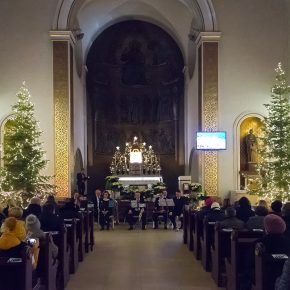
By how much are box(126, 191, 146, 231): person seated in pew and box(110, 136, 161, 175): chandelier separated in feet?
19.0

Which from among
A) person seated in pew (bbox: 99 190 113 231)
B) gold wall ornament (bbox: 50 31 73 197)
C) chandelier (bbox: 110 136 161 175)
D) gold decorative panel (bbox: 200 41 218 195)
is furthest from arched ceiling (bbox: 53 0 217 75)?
person seated in pew (bbox: 99 190 113 231)

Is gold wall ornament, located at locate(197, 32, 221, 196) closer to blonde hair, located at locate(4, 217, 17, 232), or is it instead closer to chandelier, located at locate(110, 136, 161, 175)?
chandelier, located at locate(110, 136, 161, 175)

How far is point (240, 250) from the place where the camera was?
25.3 feet

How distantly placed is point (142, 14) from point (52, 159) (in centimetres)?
1003

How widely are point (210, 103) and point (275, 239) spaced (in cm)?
1429

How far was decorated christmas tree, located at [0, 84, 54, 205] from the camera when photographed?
57.9 ft

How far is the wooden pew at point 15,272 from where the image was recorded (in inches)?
237

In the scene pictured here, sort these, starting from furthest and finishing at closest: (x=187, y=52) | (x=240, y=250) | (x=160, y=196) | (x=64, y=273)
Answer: (x=187, y=52), (x=160, y=196), (x=64, y=273), (x=240, y=250)

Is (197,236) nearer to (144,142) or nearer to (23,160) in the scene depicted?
(23,160)

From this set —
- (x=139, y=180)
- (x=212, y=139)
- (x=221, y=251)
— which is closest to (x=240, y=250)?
(x=221, y=251)

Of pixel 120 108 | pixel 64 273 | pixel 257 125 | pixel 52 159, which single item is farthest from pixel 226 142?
pixel 64 273

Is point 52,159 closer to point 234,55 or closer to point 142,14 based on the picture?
point 234,55

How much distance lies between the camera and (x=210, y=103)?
20188mm

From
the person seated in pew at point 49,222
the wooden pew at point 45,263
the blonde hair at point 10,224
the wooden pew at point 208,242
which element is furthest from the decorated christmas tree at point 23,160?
the blonde hair at point 10,224
